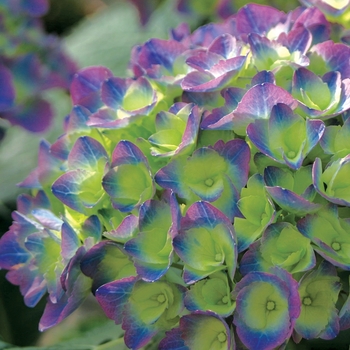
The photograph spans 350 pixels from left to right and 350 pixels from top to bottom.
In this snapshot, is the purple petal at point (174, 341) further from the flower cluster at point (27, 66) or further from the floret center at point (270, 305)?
the flower cluster at point (27, 66)

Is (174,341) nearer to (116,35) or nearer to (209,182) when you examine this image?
(209,182)

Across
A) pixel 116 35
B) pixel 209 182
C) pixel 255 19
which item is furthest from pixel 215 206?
pixel 116 35

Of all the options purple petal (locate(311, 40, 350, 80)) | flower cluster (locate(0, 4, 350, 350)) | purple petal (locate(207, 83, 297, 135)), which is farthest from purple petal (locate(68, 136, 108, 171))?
purple petal (locate(311, 40, 350, 80))

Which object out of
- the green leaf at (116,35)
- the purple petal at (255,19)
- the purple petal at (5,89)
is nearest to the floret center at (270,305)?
the purple petal at (255,19)

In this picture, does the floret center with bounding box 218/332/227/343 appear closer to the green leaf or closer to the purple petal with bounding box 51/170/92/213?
the purple petal with bounding box 51/170/92/213

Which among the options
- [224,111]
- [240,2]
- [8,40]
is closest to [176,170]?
[224,111]
